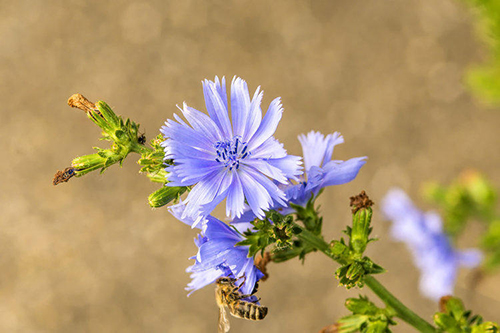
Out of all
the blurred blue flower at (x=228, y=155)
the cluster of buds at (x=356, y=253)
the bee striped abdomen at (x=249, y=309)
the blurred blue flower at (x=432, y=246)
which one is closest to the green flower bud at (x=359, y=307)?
the cluster of buds at (x=356, y=253)

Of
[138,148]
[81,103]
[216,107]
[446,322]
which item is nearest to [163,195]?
[138,148]

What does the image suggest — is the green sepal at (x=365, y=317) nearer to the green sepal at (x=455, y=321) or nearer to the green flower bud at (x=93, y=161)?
the green sepal at (x=455, y=321)

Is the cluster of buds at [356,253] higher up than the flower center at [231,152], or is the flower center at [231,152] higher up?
the flower center at [231,152]

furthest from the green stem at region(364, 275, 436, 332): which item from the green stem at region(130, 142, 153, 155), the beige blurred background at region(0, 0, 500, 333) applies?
the beige blurred background at region(0, 0, 500, 333)

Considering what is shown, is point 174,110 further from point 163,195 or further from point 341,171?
point 163,195

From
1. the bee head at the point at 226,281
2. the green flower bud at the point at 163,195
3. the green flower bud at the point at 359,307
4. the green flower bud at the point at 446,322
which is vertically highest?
the green flower bud at the point at 163,195

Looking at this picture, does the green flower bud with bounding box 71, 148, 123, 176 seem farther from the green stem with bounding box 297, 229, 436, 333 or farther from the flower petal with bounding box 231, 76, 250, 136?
the green stem with bounding box 297, 229, 436, 333
